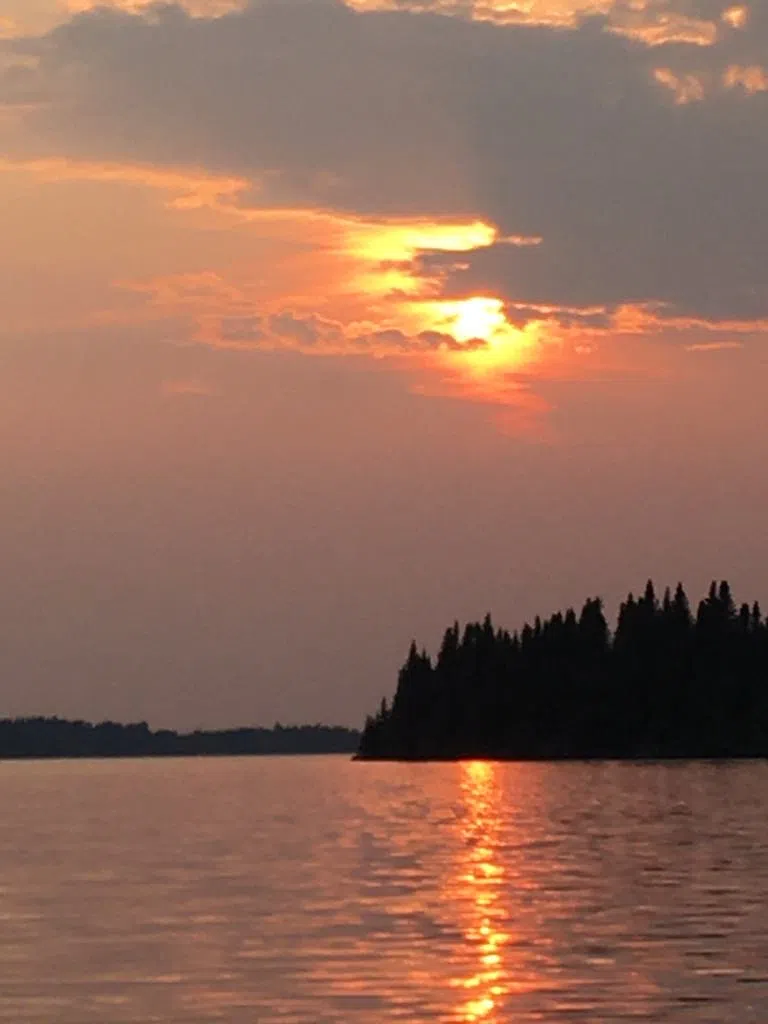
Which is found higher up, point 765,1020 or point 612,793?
point 612,793

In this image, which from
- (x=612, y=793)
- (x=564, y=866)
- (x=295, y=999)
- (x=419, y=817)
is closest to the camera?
(x=295, y=999)

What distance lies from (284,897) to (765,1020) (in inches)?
1112

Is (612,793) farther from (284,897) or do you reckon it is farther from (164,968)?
(164,968)

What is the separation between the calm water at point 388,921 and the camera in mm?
45562

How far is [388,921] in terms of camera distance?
6028cm

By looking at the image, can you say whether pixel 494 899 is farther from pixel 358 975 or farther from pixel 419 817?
pixel 419 817

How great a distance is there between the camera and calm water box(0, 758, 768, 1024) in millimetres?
45562

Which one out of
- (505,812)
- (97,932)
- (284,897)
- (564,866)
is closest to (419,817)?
(505,812)

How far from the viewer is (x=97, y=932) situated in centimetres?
5834

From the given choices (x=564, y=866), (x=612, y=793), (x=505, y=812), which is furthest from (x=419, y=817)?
(x=564, y=866)

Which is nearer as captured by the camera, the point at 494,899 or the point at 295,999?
the point at 295,999

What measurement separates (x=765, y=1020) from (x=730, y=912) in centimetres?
1980

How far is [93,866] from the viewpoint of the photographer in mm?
83562

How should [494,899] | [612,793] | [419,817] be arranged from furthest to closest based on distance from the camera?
[612,793], [419,817], [494,899]
